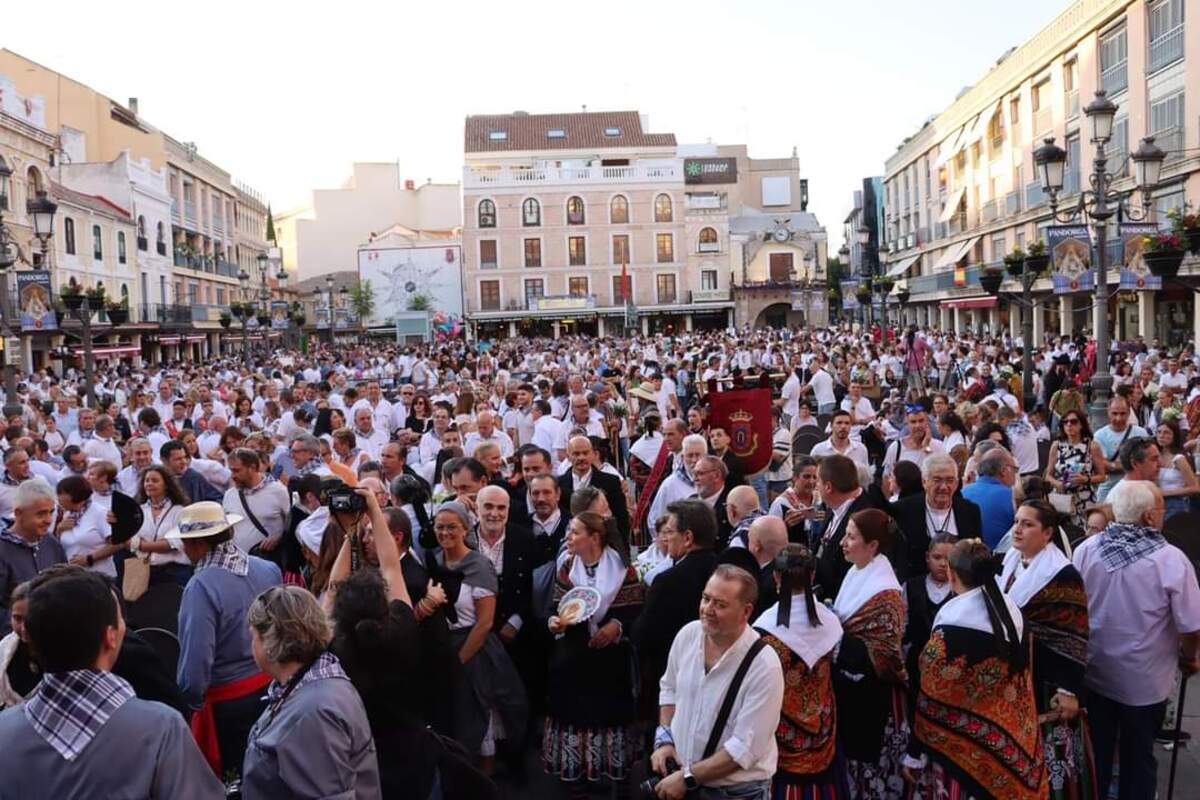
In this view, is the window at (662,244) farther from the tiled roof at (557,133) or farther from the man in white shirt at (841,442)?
the man in white shirt at (841,442)

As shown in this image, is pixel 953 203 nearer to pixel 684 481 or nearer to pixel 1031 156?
pixel 1031 156

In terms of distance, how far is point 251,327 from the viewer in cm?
3638

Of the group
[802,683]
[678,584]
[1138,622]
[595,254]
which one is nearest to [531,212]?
[595,254]

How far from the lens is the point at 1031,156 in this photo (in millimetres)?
39250

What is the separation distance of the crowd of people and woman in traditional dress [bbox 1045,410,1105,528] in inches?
3.2

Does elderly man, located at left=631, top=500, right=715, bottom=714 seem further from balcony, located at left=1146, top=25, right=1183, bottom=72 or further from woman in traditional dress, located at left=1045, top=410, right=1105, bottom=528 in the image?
balcony, located at left=1146, top=25, right=1183, bottom=72

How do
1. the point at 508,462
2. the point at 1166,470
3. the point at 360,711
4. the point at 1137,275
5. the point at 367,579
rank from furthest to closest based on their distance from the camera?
the point at 1137,275
the point at 508,462
the point at 1166,470
the point at 367,579
the point at 360,711

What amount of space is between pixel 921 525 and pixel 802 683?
2.37 meters

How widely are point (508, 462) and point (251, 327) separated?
2926 cm

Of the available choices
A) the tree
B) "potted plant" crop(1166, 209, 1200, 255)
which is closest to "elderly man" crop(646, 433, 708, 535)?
"potted plant" crop(1166, 209, 1200, 255)

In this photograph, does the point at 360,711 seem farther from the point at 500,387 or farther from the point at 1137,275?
the point at 1137,275

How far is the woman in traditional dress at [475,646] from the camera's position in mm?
5309

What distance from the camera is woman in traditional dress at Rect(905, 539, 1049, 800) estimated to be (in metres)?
4.15

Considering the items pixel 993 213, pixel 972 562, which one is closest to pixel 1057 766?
pixel 972 562
